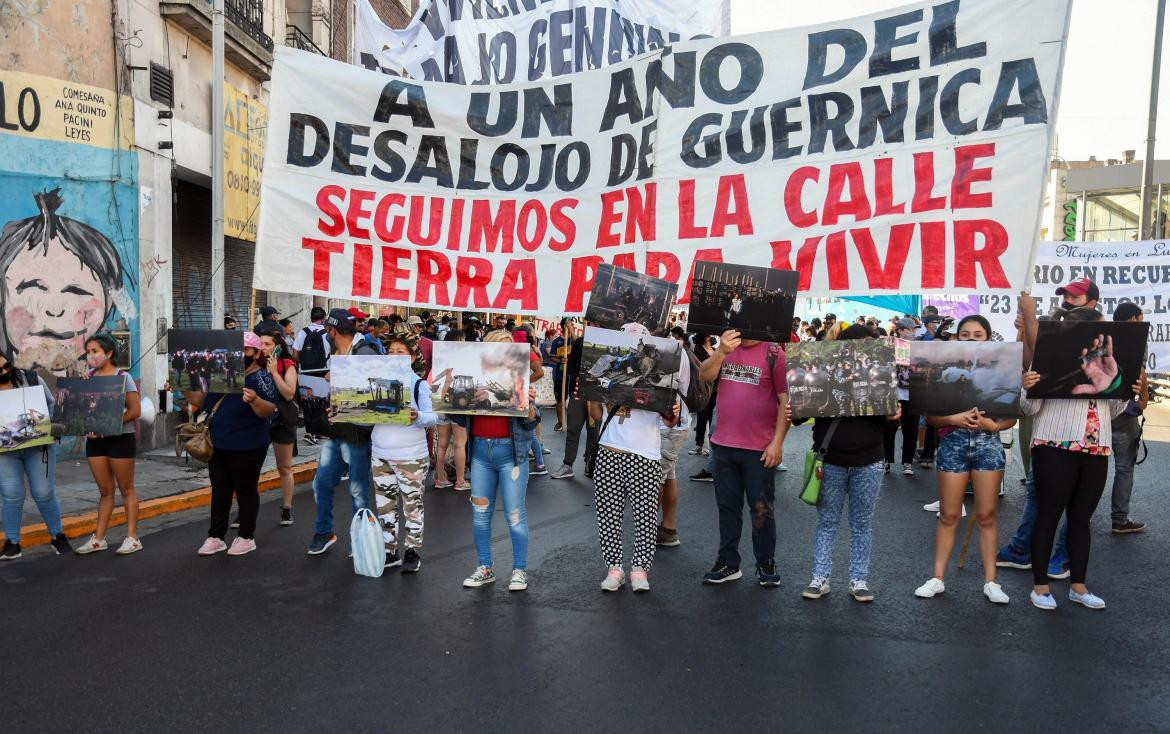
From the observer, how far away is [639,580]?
5.92m

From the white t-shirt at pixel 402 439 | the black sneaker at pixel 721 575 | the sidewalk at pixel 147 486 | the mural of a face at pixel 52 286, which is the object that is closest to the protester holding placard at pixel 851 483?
the black sneaker at pixel 721 575

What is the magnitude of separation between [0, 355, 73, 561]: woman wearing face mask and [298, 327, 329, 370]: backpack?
5.67 meters

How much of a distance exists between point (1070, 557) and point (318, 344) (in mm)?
9854

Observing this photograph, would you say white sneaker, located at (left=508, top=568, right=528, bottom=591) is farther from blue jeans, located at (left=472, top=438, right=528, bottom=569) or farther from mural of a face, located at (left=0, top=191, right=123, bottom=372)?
mural of a face, located at (left=0, top=191, right=123, bottom=372)

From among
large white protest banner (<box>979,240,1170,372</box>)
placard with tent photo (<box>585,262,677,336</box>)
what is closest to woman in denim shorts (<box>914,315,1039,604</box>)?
placard with tent photo (<box>585,262,677,336</box>)

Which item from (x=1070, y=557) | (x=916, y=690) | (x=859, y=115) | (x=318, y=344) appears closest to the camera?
(x=916, y=690)

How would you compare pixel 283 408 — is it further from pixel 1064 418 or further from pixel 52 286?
pixel 1064 418

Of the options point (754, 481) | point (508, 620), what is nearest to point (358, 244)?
point (508, 620)

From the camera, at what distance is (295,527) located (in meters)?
7.93

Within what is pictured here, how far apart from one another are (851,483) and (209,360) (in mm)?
4576

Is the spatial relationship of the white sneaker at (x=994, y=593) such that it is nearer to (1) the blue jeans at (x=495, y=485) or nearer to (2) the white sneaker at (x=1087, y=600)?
(2) the white sneaker at (x=1087, y=600)

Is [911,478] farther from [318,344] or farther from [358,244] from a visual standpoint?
[318,344]

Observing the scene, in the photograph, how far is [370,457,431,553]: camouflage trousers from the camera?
6.37 metres

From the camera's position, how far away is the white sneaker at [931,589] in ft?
18.9
